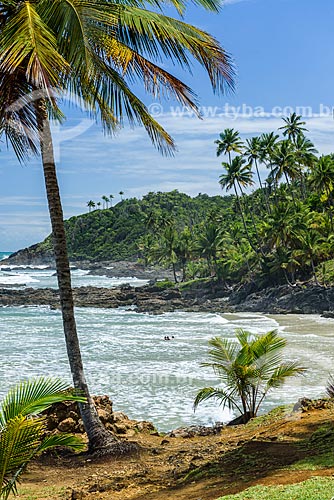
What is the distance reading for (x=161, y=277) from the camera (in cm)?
9050

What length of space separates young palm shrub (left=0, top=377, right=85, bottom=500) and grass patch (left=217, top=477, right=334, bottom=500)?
1613 mm

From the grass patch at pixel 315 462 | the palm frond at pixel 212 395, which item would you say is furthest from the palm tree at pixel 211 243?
the grass patch at pixel 315 462

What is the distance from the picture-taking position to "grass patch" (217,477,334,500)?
4.48 m

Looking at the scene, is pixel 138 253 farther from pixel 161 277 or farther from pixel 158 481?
pixel 158 481

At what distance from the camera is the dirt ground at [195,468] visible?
5.93 metres

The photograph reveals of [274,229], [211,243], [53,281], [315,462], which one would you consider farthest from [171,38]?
[53,281]

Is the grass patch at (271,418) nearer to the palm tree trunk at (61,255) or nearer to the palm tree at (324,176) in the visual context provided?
the palm tree trunk at (61,255)

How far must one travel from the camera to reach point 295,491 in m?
4.73

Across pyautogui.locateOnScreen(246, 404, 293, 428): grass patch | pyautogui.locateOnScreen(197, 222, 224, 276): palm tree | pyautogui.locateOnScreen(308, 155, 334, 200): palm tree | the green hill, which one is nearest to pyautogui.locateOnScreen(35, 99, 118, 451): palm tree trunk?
pyautogui.locateOnScreen(246, 404, 293, 428): grass patch

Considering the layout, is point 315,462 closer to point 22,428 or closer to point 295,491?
point 295,491

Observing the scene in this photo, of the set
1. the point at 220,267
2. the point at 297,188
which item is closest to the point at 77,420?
the point at 220,267

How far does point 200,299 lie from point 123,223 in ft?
246

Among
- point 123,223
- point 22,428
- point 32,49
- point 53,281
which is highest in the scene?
point 123,223

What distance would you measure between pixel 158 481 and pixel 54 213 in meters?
4.03
